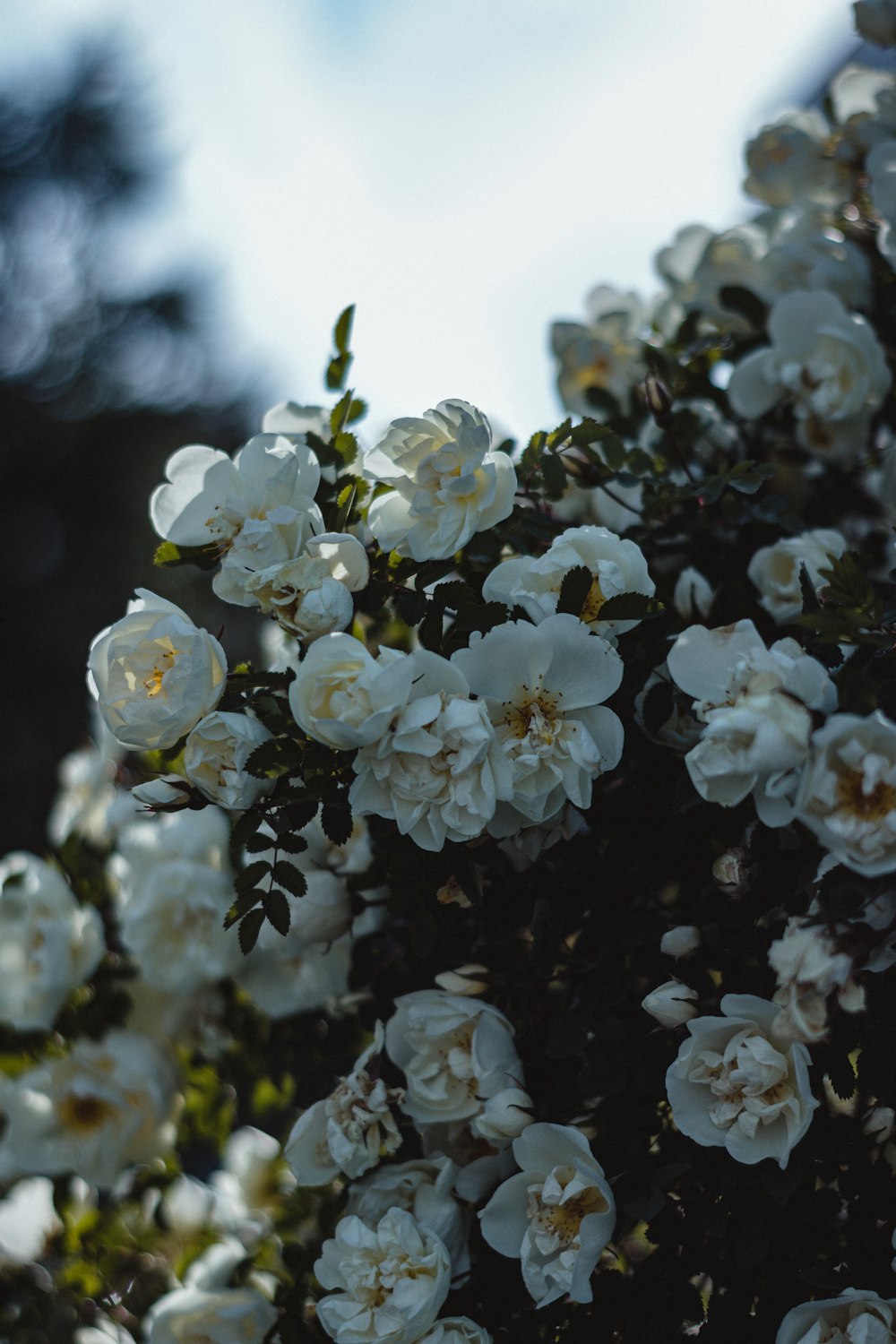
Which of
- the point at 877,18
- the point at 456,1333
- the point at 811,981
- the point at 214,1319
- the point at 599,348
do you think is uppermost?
the point at 877,18

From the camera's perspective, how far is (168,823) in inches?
49.7

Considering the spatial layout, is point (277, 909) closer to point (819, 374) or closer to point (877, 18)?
point (819, 374)

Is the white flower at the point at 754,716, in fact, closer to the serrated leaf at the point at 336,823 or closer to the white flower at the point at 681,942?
the white flower at the point at 681,942

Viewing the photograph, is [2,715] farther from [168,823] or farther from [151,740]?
[151,740]

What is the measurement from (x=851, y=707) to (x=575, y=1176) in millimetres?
400

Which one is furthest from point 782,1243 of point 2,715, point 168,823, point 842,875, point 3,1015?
point 2,715

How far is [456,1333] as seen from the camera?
0.80m

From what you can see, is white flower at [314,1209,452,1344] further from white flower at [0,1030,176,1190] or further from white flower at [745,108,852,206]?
white flower at [745,108,852,206]

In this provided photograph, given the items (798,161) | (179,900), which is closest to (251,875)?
(179,900)

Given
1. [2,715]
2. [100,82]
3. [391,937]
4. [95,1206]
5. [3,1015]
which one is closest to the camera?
[391,937]

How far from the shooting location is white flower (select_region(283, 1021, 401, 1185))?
34.5 inches

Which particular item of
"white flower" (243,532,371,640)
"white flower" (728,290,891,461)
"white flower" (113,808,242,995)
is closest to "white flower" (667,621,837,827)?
"white flower" (243,532,371,640)

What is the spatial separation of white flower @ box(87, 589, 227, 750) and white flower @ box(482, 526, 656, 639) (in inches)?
8.9

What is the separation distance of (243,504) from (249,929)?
13.2 inches
